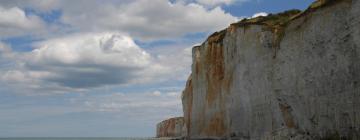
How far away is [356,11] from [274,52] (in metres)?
7.14

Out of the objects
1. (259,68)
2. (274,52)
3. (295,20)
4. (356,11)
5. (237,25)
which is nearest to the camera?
(356,11)

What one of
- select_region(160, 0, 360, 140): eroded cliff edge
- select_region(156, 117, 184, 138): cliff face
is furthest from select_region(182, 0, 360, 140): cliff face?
select_region(156, 117, 184, 138): cliff face

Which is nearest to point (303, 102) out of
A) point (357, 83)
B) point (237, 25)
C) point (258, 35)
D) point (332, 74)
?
point (332, 74)

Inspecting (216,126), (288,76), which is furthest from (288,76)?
(216,126)

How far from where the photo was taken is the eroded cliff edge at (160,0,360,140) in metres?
18.1

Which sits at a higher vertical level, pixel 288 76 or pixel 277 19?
pixel 277 19

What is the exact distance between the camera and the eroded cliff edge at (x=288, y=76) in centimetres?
1806

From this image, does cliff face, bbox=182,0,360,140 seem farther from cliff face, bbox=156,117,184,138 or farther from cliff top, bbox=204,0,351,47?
cliff face, bbox=156,117,184,138

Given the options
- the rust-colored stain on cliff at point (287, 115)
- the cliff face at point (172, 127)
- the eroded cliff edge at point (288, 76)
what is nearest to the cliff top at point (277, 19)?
the eroded cliff edge at point (288, 76)

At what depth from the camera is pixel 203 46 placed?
3616 cm

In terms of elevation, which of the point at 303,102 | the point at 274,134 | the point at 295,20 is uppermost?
the point at 295,20

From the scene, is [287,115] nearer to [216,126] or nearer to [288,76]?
[288,76]

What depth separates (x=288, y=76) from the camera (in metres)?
22.5

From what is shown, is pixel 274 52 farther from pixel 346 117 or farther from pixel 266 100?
pixel 346 117
